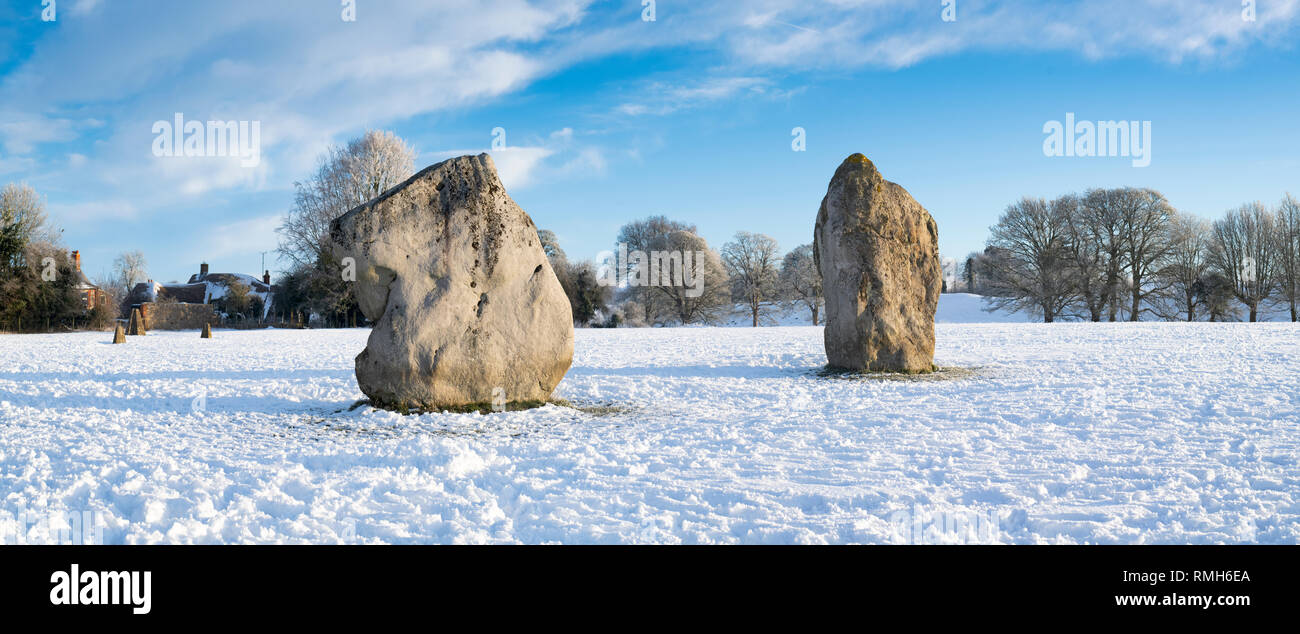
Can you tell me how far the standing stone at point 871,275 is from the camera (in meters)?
12.3

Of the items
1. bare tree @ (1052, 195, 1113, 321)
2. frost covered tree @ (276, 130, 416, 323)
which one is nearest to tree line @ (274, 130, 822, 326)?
frost covered tree @ (276, 130, 416, 323)

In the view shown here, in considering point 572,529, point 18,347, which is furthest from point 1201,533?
point 18,347

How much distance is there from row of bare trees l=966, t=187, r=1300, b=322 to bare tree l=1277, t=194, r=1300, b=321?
0.05 meters

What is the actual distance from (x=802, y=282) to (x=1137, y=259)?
18.7m

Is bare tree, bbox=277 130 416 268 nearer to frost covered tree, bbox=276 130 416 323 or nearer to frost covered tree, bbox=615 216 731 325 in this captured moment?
frost covered tree, bbox=276 130 416 323

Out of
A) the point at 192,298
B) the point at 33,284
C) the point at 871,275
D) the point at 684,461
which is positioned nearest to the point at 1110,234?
the point at 871,275

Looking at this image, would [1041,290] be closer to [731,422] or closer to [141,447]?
A: [731,422]

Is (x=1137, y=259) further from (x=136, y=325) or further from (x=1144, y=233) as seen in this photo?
(x=136, y=325)

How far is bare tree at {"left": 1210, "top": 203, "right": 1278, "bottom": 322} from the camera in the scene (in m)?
41.0

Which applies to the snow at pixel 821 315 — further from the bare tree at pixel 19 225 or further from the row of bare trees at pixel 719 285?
the bare tree at pixel 19 225

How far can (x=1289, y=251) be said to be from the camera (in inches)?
1591

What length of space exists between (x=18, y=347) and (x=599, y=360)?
16.6m

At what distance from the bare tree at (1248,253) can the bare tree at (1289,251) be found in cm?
32
